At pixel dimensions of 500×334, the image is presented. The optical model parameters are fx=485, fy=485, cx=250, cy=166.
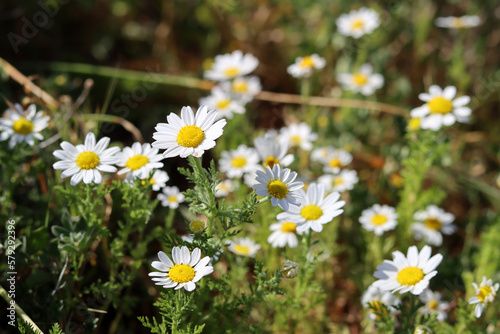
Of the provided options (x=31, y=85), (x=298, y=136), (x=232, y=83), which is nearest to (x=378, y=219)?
(x=298, y=136)

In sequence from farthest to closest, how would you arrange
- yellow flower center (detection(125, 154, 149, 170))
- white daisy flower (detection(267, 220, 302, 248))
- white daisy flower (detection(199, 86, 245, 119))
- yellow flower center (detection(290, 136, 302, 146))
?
white daisy flower (detection(199, 86, 245, 119)), yellow flower center (detection(290, 136, 302, 146)), white daisy flower (detection(267, 220, 302, 248)), yellow flower center (detection(125, 154, 149, 170))

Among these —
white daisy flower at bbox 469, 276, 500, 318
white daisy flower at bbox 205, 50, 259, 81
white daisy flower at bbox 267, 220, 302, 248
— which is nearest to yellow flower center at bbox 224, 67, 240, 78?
white daisy flower at bbox 205, 50, 259, 81

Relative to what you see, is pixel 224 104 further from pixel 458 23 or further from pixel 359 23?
pixel 458 23

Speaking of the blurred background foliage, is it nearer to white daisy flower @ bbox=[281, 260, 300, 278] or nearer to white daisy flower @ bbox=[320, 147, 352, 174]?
white daisy flower @ bbox=[320, 147, 352, 174]

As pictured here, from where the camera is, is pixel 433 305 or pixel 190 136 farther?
pixel 433 305

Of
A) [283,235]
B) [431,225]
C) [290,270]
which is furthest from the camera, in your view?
[431,225]
